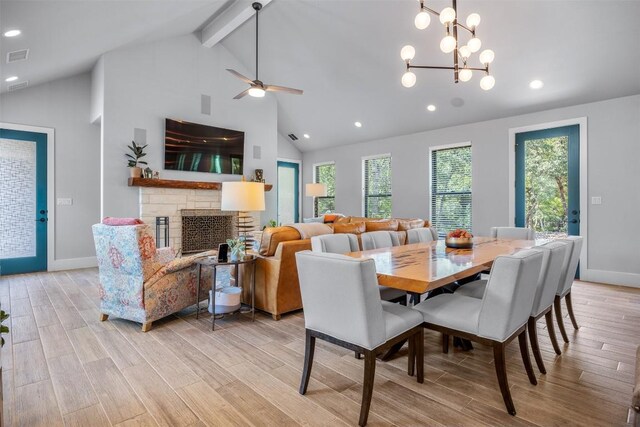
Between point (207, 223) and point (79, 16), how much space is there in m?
3.69

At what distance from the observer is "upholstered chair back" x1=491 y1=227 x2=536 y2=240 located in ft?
13.2

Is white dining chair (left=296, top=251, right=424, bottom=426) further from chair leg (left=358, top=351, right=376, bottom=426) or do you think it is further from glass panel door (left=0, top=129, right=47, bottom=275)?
glass panel door (left=0, top=129, right=47, bottom=275)

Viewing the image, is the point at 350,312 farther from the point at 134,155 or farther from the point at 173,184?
the point at 134,155

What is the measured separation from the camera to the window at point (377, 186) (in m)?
7.57

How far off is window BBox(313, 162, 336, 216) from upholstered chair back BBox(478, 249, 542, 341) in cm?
682

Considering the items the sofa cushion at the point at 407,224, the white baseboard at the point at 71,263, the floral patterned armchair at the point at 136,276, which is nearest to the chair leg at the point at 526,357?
the sofa cushion at the point at 407,224

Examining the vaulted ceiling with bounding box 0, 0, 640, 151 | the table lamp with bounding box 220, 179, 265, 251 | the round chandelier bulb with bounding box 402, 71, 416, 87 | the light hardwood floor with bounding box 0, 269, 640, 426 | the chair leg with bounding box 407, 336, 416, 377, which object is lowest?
the light hardwood floor with bounding box 0, 269, 640, 426

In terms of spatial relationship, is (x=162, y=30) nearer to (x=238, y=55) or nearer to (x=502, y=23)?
(x=238, y=55)

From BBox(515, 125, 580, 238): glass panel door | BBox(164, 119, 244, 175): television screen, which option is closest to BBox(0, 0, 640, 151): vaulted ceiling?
BBox(515, 125, 580, 238): glass panel door

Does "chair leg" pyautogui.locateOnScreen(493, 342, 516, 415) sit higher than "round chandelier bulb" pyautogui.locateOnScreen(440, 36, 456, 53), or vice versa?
"round chandelier bulb" pyautogui.locateOnScreen(440, 36, 456, 53)

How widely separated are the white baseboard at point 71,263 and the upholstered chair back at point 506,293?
6.49 meters

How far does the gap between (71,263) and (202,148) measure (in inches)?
117

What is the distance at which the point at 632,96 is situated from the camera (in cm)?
468

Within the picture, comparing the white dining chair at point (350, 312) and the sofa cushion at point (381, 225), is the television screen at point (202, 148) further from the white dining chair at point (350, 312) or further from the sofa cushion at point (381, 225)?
the white dining chair at point (350, 312)
